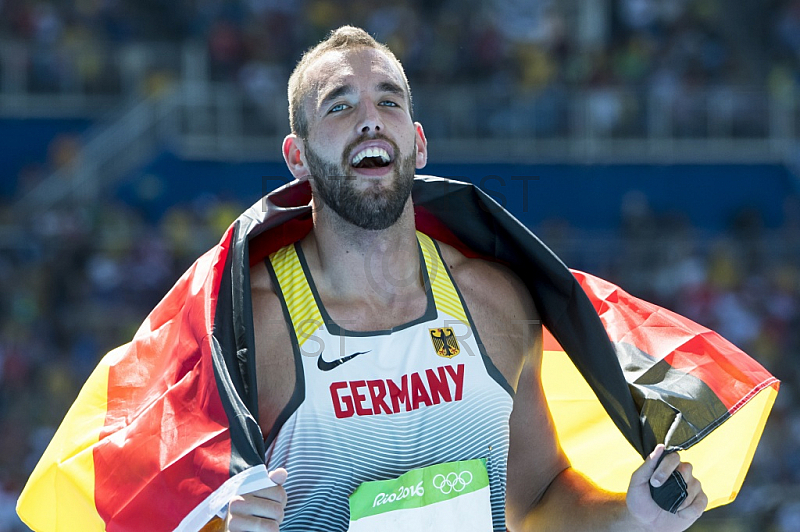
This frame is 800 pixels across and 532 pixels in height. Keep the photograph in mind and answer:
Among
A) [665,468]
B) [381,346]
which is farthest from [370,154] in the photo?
[665,468]

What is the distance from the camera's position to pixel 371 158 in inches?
144

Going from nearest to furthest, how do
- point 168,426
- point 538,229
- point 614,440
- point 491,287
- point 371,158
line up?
point 168,426, point 371,158, point 491,287, point 614,440, point 538,229

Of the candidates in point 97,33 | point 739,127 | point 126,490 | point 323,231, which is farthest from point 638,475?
point 97,33

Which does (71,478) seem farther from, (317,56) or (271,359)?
(317,56)

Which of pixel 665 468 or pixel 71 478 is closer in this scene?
pixel 71 478

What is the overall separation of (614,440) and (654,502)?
21.7 inches

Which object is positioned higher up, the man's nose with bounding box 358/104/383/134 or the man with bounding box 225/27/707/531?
the man's nose with bounding box 358/104/383/134

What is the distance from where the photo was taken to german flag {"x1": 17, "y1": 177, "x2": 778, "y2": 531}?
3.01m

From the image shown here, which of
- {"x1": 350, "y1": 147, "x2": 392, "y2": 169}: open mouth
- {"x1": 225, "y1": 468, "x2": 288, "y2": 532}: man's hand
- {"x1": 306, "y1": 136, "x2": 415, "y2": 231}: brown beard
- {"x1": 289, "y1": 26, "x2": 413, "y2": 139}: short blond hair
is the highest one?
{"x1": 289, "y1": 26, "x2": 413, "y2": 139}: short blond hair

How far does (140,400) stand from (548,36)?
11.9 meters

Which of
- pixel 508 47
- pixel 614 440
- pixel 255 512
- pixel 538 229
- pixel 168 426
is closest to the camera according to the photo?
pixel 255 512

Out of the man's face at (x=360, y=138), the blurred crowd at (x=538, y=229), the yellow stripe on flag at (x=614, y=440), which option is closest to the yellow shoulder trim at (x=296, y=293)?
the man's face at (x=360, y=138)

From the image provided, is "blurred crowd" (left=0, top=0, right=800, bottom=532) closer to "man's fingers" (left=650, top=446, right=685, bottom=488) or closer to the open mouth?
"man's fingers" (left=650, top=446, right=685, bottom=488)

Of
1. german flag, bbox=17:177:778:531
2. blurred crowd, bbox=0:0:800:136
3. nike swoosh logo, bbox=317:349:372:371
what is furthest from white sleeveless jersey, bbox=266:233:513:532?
blurred crowd, bbox=0:0:800:136
